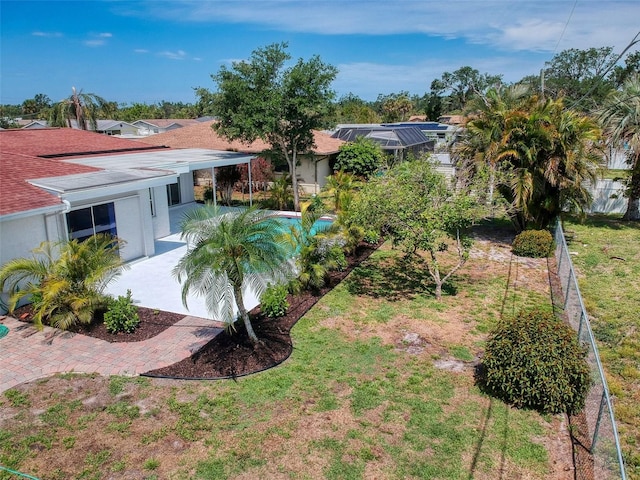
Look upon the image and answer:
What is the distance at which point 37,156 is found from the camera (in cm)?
1773

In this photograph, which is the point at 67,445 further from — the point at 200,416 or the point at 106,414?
the point at 200,416

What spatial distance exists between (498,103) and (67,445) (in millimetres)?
17051

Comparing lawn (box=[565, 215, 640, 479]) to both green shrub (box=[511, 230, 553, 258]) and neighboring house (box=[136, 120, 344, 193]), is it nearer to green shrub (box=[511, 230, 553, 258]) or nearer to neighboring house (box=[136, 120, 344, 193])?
green shrub (box=[511, 230, 553, 258])

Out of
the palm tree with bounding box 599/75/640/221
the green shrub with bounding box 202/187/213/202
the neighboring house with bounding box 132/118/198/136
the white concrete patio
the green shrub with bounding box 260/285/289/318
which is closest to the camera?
the green shrub with bounding box 260/285/289/318

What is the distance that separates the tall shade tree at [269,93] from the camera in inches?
786

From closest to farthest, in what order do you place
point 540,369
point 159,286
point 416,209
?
point 540,369 < point 416,209 < point 159,286

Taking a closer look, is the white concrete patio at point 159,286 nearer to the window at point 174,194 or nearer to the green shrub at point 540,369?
the green shrub at point 540,369

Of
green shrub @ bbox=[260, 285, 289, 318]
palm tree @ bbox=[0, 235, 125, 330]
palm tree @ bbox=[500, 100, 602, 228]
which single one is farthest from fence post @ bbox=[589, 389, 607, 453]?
palm tree @ bbox=[500, 100, 602, 228]

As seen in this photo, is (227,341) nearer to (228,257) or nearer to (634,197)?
(228,257)

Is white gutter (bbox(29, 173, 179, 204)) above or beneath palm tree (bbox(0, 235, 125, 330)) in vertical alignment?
above

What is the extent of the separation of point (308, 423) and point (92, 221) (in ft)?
32.5

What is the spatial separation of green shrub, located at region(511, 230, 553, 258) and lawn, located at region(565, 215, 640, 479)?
0.97 metres

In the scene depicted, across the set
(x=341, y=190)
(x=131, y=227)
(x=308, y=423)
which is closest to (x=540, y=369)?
(x=308, y=423)

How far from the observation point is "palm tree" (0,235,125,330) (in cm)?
1006
